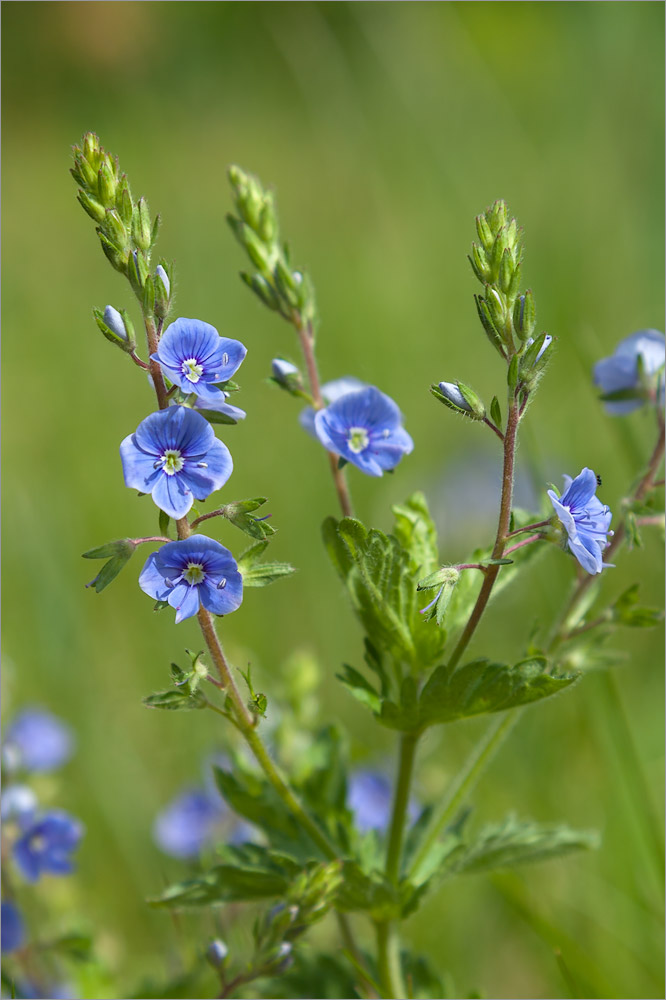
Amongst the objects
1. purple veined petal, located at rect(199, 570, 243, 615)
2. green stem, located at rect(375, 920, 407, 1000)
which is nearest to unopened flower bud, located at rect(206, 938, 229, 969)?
green stem, located at rect(375, 920, 407, 1000)

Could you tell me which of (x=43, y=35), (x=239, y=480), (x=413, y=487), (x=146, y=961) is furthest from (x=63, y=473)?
(x=43, y=35)

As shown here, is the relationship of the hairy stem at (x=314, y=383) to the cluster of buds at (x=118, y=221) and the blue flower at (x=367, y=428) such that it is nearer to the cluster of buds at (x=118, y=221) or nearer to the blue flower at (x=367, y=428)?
the blue flower at (x=367, y=428)

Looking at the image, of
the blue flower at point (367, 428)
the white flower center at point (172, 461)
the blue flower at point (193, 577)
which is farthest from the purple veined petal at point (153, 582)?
the blue flower at point (367, 428)

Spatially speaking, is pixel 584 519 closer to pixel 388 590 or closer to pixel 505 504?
pixel 505 504

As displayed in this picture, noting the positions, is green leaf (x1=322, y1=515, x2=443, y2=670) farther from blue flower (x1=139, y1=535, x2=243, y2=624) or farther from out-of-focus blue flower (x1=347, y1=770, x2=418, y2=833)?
out-of-focus blue flower (x1=347, y1=770, x2=418, y2=833)

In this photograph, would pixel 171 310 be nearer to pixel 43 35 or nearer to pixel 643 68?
pixel 643 68
